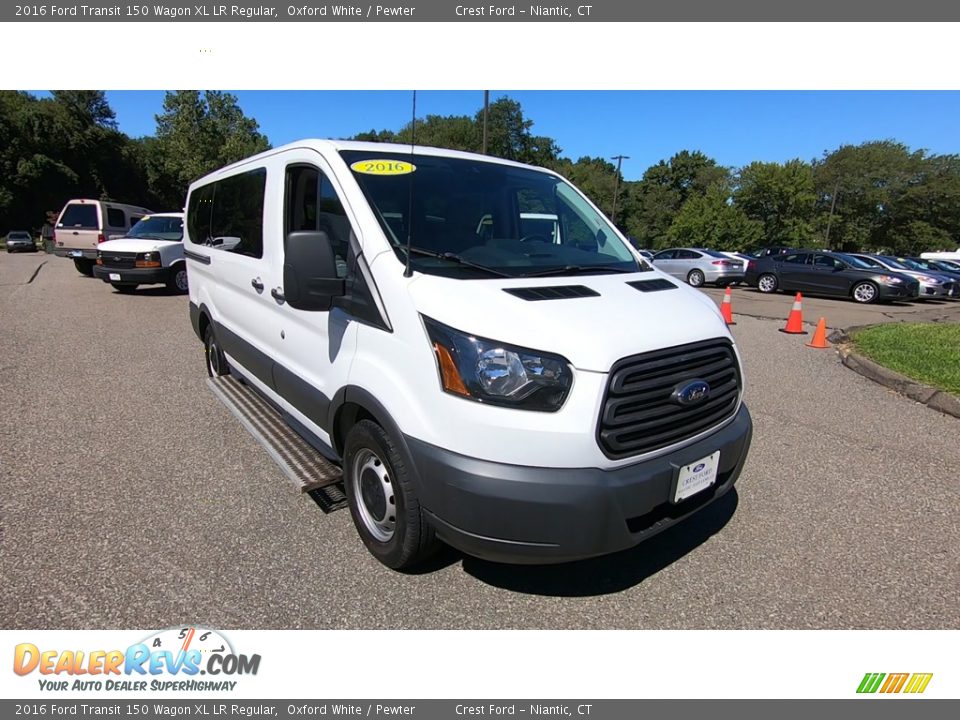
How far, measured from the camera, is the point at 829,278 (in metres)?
17.5

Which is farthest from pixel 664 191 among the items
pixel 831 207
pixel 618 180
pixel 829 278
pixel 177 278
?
pixel 177 278

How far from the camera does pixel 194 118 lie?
54625 millimetres

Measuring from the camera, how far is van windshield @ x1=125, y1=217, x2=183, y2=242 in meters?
13.1

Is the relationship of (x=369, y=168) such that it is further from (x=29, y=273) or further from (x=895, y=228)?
(x=895, y=228)

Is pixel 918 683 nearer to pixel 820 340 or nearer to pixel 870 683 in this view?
pixel 870 683

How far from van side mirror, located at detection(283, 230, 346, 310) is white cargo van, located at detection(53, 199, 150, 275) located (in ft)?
53.6

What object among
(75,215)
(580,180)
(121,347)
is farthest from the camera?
(580,180)

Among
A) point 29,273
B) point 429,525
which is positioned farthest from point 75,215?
point 429,525

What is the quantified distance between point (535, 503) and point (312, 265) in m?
1.54

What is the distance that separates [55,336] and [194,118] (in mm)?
57494

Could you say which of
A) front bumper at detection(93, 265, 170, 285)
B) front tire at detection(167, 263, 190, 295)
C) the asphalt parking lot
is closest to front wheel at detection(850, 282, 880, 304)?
the asphalt parking lot

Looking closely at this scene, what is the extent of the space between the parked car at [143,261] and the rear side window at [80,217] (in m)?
3.57

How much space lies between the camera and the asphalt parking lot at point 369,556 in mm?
2467

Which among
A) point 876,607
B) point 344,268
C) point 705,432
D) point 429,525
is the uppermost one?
point 344,268
